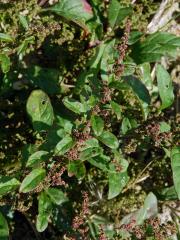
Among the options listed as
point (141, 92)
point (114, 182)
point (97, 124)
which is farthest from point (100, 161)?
point (141, 92)

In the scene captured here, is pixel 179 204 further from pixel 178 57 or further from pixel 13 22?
pixel 13 22

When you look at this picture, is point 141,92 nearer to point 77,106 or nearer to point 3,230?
point 77,106

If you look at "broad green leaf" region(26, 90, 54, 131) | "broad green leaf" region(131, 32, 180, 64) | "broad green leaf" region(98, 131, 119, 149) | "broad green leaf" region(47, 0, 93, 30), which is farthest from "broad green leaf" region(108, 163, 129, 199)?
"broad green leaf" region(47, 0, 93, 30)

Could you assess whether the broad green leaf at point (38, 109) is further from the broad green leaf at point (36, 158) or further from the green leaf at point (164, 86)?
the green leaf at point (164, 86)

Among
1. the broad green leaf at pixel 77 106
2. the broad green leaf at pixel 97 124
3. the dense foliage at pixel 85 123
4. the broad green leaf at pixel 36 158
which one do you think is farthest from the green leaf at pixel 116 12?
the broad green leaf at pixel 36 158

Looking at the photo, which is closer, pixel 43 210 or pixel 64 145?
pixel 64 145

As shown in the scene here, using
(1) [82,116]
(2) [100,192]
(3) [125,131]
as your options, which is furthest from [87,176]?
(1) [82,116]
